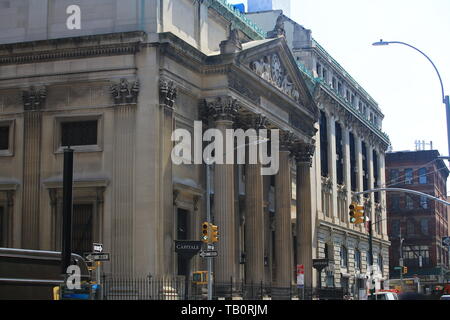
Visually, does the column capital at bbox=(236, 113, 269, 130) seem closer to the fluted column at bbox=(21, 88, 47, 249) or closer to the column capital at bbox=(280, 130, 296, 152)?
the column capital at bbox=(280, 130, 296, 152)

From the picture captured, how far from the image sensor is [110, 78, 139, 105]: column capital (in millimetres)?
43031

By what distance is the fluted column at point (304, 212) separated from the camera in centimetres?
5972

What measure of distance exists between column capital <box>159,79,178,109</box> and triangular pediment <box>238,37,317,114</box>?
567 cm

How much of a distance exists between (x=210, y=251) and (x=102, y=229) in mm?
7156

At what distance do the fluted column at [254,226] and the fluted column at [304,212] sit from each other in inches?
378

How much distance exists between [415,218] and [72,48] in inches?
3686

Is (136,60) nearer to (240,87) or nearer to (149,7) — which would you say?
(149,7)

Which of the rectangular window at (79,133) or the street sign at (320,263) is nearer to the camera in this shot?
the rectangular window at (79,133)

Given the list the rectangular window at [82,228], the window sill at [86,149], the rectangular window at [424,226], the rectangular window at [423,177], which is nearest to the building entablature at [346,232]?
the rectangular window at [424,226]

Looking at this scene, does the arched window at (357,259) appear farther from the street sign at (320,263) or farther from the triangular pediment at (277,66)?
the triangular pediment at (277,66)

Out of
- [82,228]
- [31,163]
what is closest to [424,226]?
[82,228]

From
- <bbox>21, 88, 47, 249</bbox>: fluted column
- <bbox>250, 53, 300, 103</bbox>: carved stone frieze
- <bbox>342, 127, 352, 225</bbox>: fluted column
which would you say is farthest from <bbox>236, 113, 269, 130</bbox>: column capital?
<bbox>342, 127, 352, 225</bbox>: fluted column

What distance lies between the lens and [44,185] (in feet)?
145
